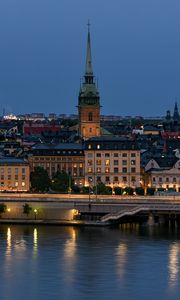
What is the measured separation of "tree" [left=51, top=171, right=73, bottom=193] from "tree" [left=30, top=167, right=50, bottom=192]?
0.88ft

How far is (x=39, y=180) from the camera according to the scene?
52938 mm

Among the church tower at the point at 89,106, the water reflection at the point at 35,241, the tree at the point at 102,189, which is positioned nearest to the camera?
the water reflection at the point at 35,241

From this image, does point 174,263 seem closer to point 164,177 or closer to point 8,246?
point 8,246

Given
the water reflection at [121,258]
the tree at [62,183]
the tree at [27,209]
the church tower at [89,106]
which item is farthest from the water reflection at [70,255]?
the church tower at [89,106]

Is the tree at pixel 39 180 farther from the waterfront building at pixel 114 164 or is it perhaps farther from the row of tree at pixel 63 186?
the waterfront building at pixel 114 164

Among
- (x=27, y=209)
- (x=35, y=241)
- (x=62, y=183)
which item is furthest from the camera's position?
(x=62, y=183)

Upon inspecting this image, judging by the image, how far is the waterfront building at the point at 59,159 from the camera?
185ft

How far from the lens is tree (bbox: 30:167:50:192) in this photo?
52.6 metres

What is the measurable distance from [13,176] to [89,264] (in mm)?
21170

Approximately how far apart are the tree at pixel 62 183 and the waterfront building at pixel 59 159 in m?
2.20

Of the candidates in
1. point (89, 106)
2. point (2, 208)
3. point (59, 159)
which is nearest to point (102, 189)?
point (2, 208)

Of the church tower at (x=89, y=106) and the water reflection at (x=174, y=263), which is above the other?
the church tower at (x=89, y=106)

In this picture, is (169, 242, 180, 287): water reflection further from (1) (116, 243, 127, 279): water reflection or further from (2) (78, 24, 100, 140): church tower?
(2) (78, 24, 100, 140): church tower

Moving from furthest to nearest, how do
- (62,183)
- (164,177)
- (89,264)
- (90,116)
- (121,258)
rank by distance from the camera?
(90,116) → (164,177) → (62,183) → (121,258) → (89,264)
